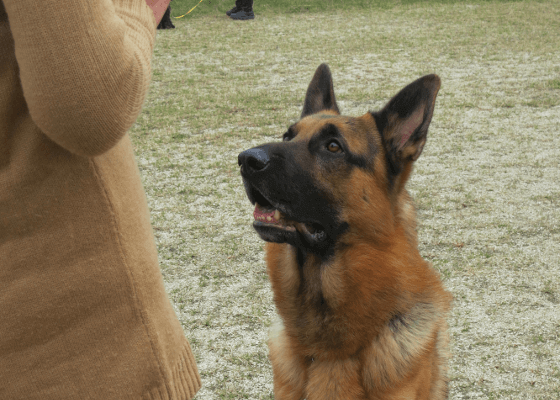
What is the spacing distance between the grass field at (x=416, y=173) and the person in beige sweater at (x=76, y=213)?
183cm

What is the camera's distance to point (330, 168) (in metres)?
2.19

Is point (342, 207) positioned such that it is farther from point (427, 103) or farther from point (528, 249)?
point (528, 249)

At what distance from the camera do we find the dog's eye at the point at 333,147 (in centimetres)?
223

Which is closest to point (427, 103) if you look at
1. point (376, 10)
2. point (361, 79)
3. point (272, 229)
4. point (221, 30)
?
point (272, 229)

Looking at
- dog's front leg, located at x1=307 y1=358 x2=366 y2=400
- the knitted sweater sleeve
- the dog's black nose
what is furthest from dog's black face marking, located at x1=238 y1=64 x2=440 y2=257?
the knitted sweater sleeve

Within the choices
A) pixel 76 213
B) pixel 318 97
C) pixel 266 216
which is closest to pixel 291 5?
pixel 318 97

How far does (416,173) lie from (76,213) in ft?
14.8

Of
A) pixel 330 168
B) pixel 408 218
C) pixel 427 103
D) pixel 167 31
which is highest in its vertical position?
pixel 427 103

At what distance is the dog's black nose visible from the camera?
2045 millimetres

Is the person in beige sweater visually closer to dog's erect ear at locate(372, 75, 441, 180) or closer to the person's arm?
the person's arm

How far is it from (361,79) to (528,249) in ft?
15.2

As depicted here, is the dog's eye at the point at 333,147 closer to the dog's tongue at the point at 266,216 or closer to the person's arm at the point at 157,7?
the dog's tongue at the point at 266,216

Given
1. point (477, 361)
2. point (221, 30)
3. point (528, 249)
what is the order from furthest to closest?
1. point (221, 30)
2. point (528, 249)
3. point (477, 361)

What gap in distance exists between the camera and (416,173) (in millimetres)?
5164
